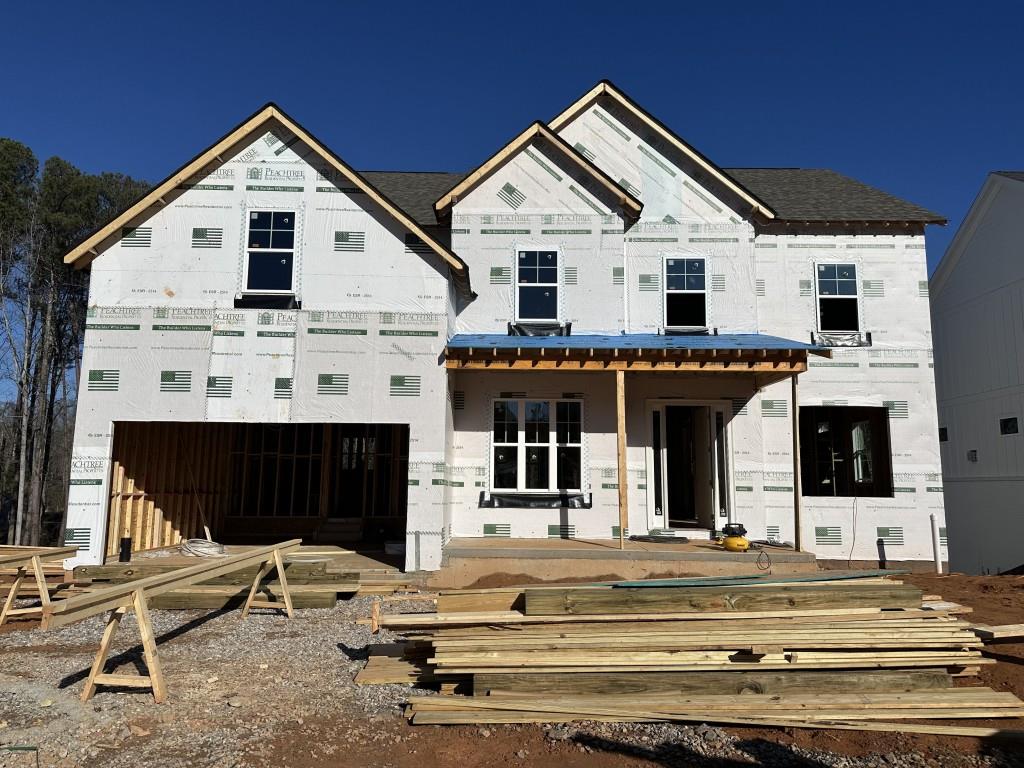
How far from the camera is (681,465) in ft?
46.4

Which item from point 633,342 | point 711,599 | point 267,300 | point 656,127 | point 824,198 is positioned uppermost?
point 656,127

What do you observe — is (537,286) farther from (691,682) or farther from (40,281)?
(40,281)

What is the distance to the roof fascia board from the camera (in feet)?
57.4

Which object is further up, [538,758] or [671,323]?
[671,323]

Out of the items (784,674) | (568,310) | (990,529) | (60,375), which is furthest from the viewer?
(60,375)

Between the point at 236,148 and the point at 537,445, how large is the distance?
8114mm

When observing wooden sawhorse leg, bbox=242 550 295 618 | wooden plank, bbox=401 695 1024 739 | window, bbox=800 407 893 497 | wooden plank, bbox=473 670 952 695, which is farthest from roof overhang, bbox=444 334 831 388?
wooden plank, bbox=401 695 1024 739

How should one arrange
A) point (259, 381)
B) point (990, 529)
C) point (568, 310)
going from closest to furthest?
point (259, 381) → point (568, 310) → point (990, 529)

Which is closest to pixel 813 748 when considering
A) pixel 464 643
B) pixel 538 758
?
pixel 538 758

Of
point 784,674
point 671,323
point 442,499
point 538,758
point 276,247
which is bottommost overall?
point 538,758

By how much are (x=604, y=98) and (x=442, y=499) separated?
9.72 m

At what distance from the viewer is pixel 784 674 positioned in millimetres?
5527

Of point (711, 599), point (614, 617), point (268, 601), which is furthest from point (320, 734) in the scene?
point (268, 601)

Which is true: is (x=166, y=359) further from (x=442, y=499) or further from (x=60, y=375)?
(x=60, y=375)
